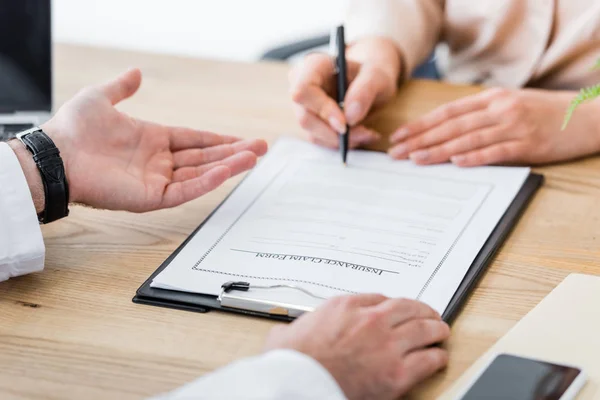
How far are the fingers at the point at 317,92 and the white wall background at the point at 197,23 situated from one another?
1.52m

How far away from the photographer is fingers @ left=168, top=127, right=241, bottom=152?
1143mm

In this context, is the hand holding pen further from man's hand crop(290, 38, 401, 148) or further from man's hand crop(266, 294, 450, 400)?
man's hand crop(266, 294, 450, 400)

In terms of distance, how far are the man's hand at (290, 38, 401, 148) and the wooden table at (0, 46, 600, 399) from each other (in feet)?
0.25

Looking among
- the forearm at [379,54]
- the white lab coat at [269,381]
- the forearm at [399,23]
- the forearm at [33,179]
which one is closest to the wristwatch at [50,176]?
the forearm at [33,179]

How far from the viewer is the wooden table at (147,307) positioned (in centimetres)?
76

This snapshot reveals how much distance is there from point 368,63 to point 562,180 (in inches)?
14.5

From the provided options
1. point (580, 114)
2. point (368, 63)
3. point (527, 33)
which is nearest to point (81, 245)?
point (368, 63)

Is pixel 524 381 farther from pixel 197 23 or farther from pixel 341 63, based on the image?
pixel 197 23

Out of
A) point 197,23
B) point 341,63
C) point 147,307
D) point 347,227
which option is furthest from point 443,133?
point 197,23

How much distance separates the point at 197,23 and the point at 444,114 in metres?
1.83

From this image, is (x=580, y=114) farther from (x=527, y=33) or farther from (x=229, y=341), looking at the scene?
(x=229, y=341)

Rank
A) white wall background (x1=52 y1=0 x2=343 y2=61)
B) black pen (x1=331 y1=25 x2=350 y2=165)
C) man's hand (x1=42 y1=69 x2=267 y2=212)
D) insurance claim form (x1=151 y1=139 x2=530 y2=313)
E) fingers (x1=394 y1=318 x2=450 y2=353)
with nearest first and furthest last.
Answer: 1. fingers (x1=394 y1=318 x2=450 y2=353)
2. insurance claim form (x1=151 y1=139 x2=530 y2=313)
3. man's hand (x1=42 y1=69 x2=267 y2=212)
4. black pen (x1=331 y1=25 x2=350 y2=165)
5. white wall background (x1=52 y1=0 x2=343 y2=61)

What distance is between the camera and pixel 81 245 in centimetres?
100

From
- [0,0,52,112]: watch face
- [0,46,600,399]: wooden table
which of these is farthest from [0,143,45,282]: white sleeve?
[0,0,52,112]: watch face
